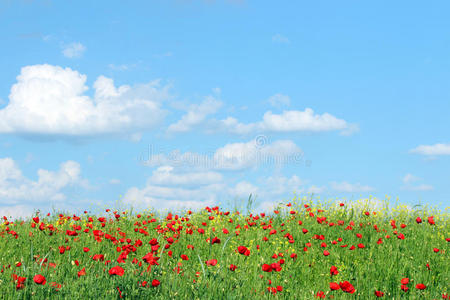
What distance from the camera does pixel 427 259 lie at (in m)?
7.62

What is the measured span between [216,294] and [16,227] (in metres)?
6.79

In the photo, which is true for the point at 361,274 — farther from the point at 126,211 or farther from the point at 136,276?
the point at 126,211

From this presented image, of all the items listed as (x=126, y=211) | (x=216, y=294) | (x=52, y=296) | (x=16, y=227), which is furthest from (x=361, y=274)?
(x=16, y=227)

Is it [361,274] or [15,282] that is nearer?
[15,282]

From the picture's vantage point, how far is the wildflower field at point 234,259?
4.61m

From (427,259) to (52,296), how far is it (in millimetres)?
6285

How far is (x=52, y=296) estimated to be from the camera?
4262 millimetres

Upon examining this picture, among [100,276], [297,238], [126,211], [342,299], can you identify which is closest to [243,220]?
[297,238]

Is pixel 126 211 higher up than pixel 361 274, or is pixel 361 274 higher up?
pixel 126 211

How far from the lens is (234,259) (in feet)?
22.0

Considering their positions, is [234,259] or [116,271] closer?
[116,271]

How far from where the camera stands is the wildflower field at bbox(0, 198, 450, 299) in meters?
4.61


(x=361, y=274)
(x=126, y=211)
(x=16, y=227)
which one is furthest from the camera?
(x=126, y=211)

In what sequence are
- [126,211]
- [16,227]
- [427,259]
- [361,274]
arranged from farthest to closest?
[126,211], [16,227], [427,259], [361,274]
